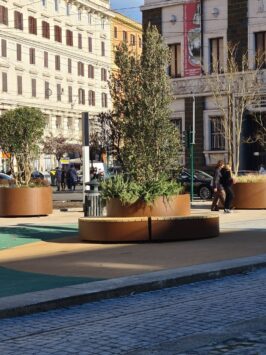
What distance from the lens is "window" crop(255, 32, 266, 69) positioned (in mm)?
39375

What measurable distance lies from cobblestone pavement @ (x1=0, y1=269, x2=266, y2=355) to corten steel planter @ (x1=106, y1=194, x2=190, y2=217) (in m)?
4.90

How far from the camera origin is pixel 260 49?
3969cm

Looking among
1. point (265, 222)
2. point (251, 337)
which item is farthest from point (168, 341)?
point (265, 222)

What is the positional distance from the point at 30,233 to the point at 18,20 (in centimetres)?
5646

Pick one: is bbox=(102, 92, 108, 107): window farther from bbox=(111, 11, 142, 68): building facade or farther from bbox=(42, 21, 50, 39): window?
bbox=(42, 21, 50, 39): window

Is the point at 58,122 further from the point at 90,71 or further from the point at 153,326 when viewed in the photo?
the point at 153,326

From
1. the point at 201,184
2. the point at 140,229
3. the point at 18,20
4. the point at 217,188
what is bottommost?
the point at 140,229

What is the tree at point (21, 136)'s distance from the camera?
24188 millimetres

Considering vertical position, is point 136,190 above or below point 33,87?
below

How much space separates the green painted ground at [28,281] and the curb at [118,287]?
0.41 metres

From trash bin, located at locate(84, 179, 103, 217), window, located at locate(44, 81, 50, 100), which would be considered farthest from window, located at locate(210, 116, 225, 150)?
window, located at locate(44, 81, 50, 100)

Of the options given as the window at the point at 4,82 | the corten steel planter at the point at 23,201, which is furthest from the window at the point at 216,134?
the window at the point at 4,82

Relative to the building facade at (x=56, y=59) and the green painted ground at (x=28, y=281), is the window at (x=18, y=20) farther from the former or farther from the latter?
the green painted ground at (x=28, y=281)

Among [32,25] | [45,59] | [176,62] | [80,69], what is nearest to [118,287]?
[176,62]
